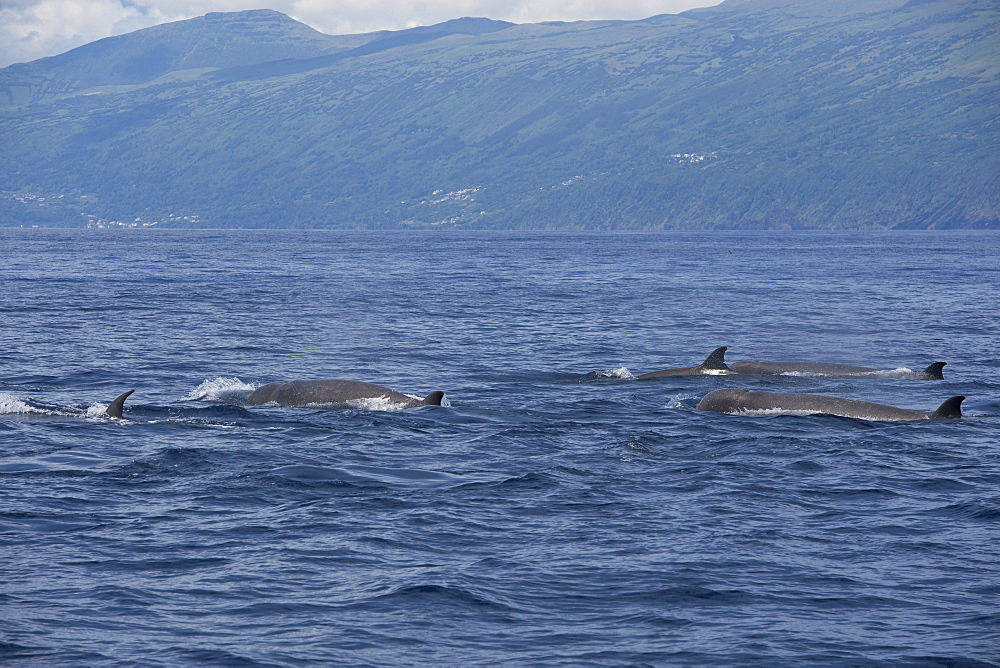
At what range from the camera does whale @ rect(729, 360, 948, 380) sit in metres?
29.2

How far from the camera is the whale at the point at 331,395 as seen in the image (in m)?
23.7

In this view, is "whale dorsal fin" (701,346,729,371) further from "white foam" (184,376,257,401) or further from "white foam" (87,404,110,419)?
"white foam" (87,404,110,419)

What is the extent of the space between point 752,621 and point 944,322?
38689mm

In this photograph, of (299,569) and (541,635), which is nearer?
(541,635)

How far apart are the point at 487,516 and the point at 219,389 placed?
12690 mm

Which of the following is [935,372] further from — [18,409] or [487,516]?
[18,409]

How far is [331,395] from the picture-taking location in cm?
2389

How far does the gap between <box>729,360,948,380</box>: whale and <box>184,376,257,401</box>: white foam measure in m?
12.4

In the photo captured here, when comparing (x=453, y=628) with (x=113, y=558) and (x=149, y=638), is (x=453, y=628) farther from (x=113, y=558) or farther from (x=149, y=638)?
(x=113, y=558)

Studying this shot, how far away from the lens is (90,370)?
2988 centimetres

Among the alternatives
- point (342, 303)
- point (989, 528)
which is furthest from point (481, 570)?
point (342, 303)

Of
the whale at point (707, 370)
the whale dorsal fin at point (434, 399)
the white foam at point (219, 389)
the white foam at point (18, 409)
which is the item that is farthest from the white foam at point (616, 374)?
the white foam at point (18, 409)

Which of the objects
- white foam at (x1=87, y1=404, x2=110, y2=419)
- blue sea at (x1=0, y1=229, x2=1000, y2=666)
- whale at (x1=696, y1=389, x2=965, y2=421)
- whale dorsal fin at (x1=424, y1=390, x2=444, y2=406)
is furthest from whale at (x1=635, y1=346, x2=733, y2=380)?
white foam at (x1=87, y1=404, x2=110, y2=419)

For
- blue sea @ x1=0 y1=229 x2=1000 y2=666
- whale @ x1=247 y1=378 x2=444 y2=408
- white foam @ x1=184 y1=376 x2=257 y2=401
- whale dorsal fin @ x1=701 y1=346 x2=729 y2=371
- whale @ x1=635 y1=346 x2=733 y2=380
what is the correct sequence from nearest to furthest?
blue sea @ x1=0 y1=229 x2=1000 y2=666 < whale @ x1=247 y1=378 x2=444 y2=408 < white foam @ x1=184 y1=376 x2=257 y2=401 < whale @ x1=635 y1=346 x2=733 y2=380 < whale dorsal fin @ x1=701 y1=346 x2=729 y2=371
